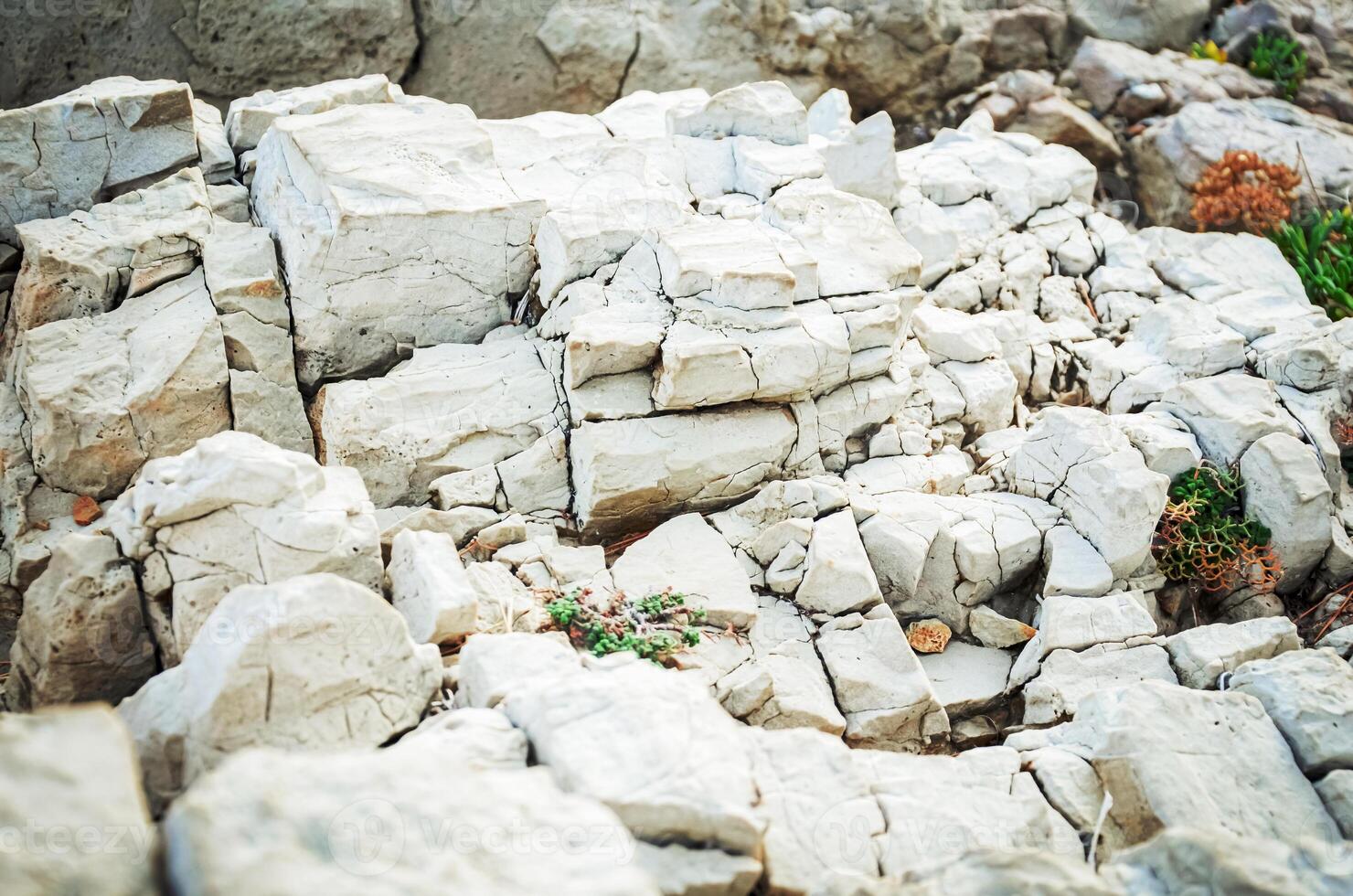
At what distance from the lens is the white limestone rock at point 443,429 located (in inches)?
245

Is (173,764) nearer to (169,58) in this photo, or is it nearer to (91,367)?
(91,367)

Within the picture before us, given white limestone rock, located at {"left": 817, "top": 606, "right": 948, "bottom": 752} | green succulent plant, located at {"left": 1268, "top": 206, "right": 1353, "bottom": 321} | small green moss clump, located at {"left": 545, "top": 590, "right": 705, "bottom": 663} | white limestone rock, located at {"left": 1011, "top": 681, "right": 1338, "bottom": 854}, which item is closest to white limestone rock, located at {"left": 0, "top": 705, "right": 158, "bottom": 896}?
small green moss clump, located at {"left": 545, "top": 590, "right": 705, "bottom": 663}

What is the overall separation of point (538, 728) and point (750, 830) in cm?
97

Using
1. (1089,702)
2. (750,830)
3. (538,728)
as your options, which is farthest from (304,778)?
(1089,702)

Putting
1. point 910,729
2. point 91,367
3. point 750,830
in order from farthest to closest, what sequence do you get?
point 91,367 → point 910,729 → point 750,830

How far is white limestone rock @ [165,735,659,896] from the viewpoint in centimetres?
296

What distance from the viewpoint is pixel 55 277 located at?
6332 millimetres

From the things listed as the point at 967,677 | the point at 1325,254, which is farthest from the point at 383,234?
the point at 1325,254

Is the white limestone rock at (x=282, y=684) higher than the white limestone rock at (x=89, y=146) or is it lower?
lower

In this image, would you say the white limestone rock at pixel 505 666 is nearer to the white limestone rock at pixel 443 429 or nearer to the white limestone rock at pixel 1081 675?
the white limestone rock at pixel 443 429

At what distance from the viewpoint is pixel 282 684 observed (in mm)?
4281

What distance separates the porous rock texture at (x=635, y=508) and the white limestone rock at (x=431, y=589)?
1.0 inches

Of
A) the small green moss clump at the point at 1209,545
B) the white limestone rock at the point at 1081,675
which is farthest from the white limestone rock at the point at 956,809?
the small green moss clump at the point at 1209,545

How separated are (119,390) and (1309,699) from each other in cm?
689
